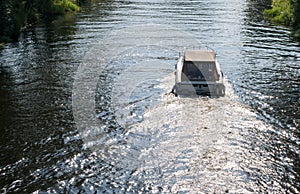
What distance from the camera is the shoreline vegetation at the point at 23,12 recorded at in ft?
129

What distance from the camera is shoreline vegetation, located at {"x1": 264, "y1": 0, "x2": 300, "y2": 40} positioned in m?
46.7

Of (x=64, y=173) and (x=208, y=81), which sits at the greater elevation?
(x=208, y=81)

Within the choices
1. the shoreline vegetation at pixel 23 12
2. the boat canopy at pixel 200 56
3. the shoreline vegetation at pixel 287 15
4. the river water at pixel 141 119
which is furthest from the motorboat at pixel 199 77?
the shoreline vegetation at pixel 287 15

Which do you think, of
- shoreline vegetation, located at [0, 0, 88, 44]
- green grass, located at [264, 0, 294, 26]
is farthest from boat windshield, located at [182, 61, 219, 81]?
green grass, located at [264, 0, 294, 26]

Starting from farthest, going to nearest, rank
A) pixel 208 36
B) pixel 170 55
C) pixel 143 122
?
pixel 208 36
pixel 170 55
pixel 143 122

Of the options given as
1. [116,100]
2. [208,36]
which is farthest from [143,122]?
[208,36]

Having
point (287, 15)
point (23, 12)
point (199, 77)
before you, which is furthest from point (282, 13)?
point (23, 12)

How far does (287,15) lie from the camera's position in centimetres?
5072

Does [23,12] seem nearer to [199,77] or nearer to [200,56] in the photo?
[200,56]

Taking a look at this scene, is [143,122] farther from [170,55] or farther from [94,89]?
[170,55]

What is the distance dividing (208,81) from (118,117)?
662 centimetres

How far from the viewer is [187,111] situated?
22.0 metres

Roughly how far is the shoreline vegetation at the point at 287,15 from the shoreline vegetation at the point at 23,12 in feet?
92.9

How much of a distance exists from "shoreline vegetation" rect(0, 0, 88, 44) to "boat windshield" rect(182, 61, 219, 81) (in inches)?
791
